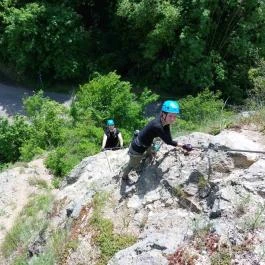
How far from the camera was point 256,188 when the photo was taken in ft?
26.2

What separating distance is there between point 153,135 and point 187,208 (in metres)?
1.36

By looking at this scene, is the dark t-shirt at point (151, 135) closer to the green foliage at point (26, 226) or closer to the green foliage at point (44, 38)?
the green foliage at point (26, 226)

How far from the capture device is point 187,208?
869 cm

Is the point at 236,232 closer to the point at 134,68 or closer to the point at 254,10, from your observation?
the point at 254,10

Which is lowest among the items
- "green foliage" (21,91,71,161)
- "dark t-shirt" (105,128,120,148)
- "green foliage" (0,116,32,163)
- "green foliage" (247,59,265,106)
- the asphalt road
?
the asphalt road

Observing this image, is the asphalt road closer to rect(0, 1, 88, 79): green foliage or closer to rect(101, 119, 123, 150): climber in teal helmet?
rect(0, 1, 88, 79): green foliage

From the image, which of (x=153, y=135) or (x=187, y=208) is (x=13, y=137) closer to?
(x=153, y=135)

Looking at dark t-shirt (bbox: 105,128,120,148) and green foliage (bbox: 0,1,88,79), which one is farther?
green foliage (bbox: 0,1,88,79)

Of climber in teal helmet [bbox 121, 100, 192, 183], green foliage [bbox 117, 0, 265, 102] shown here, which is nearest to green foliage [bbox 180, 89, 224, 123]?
green foliage [bbox 117, 0, 265, 102]

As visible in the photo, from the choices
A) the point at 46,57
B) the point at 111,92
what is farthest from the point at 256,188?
the point at 46,57

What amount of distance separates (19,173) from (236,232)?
9.53m

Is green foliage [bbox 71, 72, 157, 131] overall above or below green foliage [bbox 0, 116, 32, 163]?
above

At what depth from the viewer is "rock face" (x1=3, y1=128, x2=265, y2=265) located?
7.43 m

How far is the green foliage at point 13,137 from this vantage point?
19797 mm
